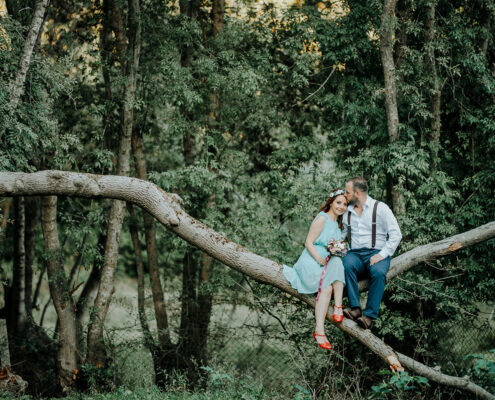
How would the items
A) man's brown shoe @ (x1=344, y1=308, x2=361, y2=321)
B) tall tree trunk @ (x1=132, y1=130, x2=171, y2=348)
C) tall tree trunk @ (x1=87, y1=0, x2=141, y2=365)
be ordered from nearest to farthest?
man's brown shoe @ (x1=344, y1=308, x2=361, y2=321), tall tree trunk @ (x1=87, y1=0, x2=141, y2=365), tall tree trunk @ (x1=132, y1=130, x2=171, y2=348)

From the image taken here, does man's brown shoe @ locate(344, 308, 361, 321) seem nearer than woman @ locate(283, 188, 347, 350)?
No

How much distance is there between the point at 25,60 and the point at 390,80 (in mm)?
5670

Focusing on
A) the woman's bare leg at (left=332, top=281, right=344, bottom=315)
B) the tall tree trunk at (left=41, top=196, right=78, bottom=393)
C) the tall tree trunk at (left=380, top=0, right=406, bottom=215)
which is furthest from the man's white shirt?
the tall tree trunk at (left=41, top=196, right=78, bottom=393)

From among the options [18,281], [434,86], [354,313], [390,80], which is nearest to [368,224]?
[354,313]

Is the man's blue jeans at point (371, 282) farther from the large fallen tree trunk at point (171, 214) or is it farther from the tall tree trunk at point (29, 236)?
the tall tree trunk at point (29, 236)

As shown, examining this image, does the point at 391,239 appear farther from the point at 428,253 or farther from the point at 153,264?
the point at 153,264

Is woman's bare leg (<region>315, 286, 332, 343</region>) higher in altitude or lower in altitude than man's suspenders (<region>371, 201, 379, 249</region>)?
lower

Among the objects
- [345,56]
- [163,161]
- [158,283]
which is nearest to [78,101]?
[163,161]

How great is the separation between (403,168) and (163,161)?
5261 millimetres

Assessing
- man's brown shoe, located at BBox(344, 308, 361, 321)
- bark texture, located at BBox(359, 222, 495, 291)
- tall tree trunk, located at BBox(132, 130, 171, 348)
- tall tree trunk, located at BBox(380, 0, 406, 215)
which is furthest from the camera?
tall tree trunk, located at BBox(132, 130, 171, 348)

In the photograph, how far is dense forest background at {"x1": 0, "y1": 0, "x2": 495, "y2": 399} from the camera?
25.4 ft

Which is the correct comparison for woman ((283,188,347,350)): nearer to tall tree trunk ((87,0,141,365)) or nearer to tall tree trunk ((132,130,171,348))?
tall tree trunk ((87,0,141,365))

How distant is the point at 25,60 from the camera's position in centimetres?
645

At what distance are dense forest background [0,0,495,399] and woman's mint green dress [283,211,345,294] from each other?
2007 millimetres
